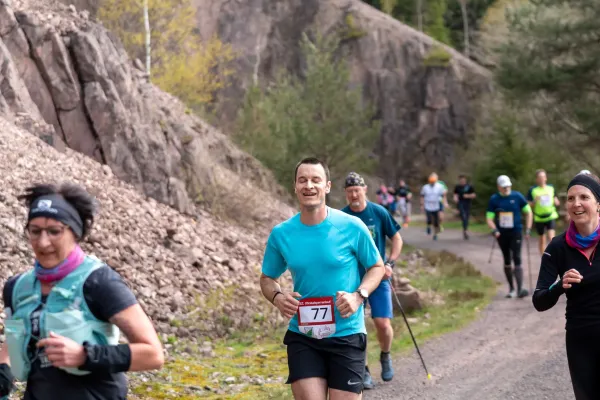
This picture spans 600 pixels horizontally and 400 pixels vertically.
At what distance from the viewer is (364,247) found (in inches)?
210

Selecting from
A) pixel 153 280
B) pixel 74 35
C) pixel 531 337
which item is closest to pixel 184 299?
pixel 153 280

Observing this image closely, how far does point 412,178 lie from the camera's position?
2206 inches

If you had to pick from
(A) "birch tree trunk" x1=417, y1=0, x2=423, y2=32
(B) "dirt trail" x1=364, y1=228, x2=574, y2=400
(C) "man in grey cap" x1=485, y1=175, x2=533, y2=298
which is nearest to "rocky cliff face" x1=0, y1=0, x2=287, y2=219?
(C) "man in grey cap" x1=485, y1=175, x2=533, y2=298

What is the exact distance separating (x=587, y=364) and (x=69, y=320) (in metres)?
3.12

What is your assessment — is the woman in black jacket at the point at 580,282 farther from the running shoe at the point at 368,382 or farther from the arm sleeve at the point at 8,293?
the running shoe at the point at 368,382

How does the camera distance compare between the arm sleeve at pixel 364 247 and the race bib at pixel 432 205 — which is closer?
the arm sleeve at pixel 364 247

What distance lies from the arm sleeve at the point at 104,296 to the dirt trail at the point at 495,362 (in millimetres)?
5441

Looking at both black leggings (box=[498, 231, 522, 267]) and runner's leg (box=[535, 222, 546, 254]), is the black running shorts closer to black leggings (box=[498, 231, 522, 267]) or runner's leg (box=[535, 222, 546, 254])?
black leggings (box=[498, 231, 522, 267])

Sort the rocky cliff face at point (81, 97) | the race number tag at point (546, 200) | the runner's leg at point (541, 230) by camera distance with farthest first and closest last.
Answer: the runner's leg at point (541, 230)
the race number tag at point (546, 200)
the rocky cliff face at point (81, 97)

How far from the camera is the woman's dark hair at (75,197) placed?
11.7ft

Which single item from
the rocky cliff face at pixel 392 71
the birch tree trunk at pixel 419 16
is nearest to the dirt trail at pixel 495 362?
the rocky cliff face at pixel 392 71

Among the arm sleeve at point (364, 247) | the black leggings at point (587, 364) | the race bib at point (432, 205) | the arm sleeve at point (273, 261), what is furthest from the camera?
the race bib at point (432, 205)

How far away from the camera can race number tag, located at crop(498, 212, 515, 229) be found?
14023 millimetres

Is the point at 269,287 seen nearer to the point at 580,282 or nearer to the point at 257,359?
the point at 580,282
